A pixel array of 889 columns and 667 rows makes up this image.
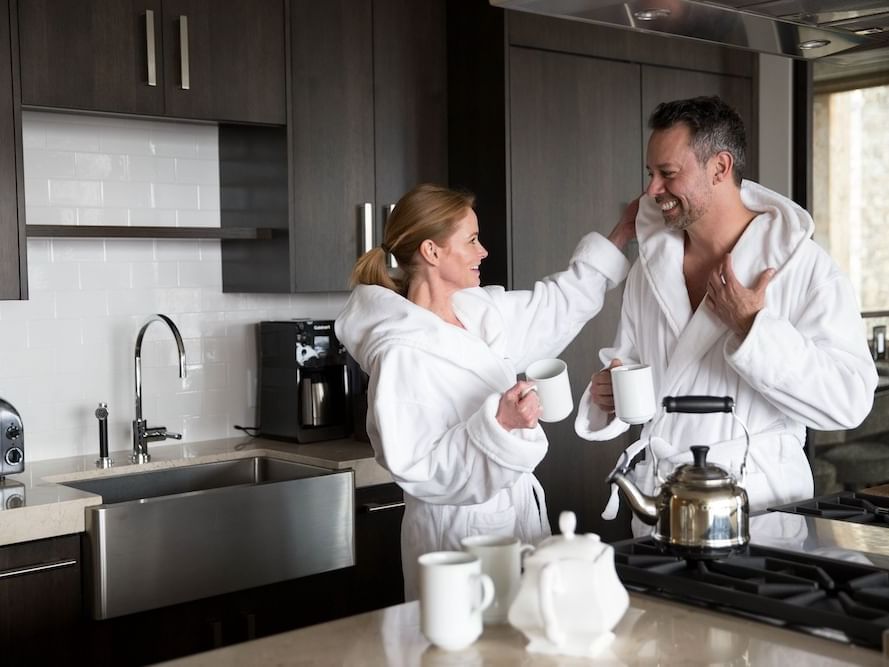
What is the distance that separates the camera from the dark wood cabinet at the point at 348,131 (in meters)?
3.55

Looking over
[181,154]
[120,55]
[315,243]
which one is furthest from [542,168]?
[120,55]

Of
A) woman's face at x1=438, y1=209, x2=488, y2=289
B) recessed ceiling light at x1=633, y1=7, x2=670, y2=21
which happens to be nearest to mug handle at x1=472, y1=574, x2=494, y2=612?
woman's face at x1=438, y1=209, x2=488, y2=289

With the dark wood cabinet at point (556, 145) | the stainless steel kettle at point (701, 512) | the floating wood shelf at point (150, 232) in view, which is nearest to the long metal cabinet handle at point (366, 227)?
the floating wood shelf at point (150, 232)

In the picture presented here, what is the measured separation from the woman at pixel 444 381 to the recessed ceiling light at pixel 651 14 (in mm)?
576

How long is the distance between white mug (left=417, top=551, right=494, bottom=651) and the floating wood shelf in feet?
6.88

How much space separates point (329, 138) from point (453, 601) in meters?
2.43

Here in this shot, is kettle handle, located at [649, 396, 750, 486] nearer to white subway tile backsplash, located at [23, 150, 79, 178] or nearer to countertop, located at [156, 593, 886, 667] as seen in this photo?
countertop, located at [156, 593, 886, 667]

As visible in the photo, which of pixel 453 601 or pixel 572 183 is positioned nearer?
pixel 453 601

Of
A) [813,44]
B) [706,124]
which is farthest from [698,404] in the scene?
[813,44]

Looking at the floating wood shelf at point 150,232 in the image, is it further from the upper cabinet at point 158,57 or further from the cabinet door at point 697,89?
the cabinet door at point 697,89

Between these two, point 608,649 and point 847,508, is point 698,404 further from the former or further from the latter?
point 608,649

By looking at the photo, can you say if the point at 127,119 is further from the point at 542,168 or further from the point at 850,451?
the point at 850,451

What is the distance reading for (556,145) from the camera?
389 centimetres

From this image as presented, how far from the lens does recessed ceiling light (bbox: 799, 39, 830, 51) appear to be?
2445 mm
